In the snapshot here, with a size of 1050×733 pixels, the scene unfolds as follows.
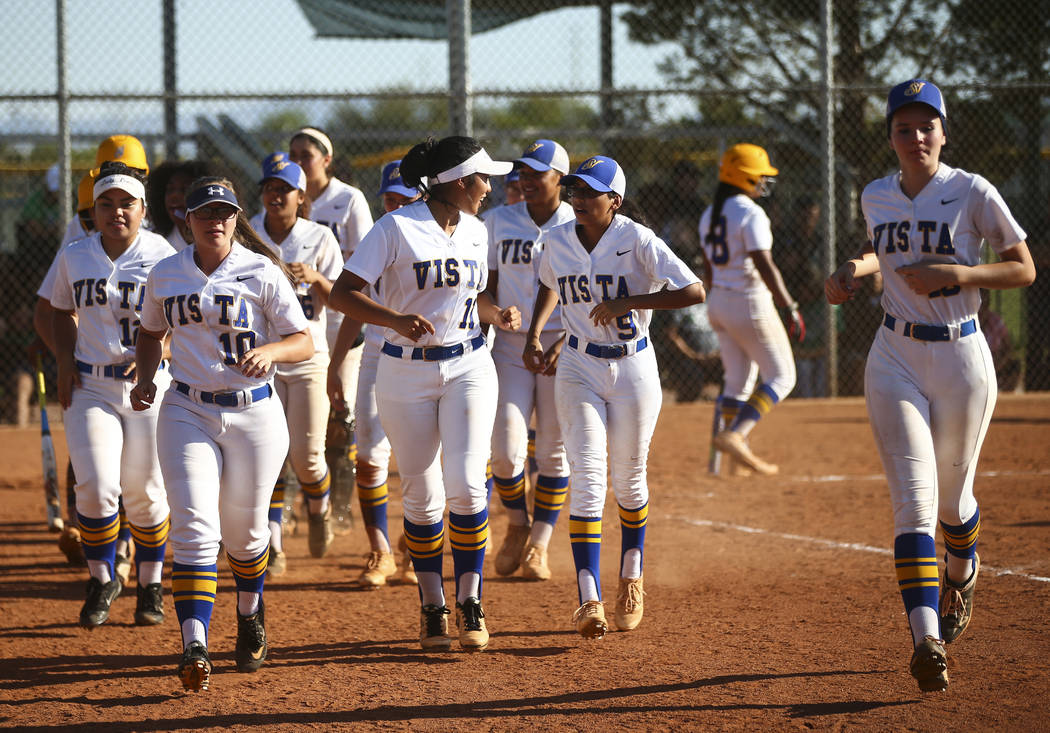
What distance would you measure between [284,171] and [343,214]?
34.1 inches

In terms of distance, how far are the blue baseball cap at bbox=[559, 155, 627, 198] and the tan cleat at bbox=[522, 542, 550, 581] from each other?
7.12 feet

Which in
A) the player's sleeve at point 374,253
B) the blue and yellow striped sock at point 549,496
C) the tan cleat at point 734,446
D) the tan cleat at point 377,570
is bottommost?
the tan cleat at point 377,570

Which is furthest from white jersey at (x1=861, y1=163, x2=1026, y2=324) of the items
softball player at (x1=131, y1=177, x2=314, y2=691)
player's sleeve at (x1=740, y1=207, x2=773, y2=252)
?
player's sleeve at (x1=740, y1=207, x2=773, y2=252)

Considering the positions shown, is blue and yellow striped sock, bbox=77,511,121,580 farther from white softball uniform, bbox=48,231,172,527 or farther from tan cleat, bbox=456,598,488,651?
tan cleat, bbox=456,598,488,651

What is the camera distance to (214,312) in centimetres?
466

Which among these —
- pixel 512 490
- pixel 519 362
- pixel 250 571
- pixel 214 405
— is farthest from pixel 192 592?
pixel 519 362

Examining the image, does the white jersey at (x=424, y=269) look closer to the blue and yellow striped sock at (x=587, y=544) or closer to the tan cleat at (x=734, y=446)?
the blue and yellow striped sock at (x=587, y=544)

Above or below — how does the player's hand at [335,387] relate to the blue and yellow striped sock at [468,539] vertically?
above

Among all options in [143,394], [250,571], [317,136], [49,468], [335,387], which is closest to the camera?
[143,394]

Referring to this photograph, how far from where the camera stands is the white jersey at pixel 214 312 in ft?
15.3

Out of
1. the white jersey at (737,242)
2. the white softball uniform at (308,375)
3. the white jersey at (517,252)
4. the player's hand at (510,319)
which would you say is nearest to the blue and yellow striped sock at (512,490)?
the white jersey at (517,252)

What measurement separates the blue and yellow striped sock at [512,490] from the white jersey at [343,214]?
1.88 meters

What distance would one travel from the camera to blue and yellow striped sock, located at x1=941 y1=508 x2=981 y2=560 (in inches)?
186

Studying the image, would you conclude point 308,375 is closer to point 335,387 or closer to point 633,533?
point 335,387
